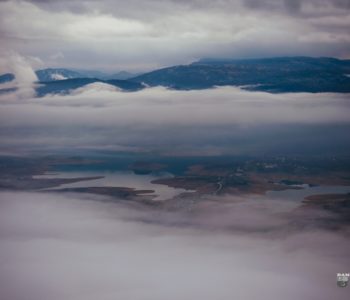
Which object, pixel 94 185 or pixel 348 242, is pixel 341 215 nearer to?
pixel 348 242

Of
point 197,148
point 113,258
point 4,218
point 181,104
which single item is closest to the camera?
point 113,258

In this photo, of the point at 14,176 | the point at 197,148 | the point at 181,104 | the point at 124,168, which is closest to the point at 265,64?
the point at 181,104

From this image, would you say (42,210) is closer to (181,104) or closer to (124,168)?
(124,168)

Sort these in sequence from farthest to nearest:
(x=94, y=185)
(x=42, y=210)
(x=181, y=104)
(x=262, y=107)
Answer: (x=181, y=104) < (x=262, y=107) < (x=94, y=185) < (x=42, y=210)

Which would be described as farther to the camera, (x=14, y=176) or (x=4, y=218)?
(x=14, y=176)

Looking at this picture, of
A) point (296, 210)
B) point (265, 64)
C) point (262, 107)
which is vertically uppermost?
point (265, 64)

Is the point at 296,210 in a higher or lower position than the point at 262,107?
lower
